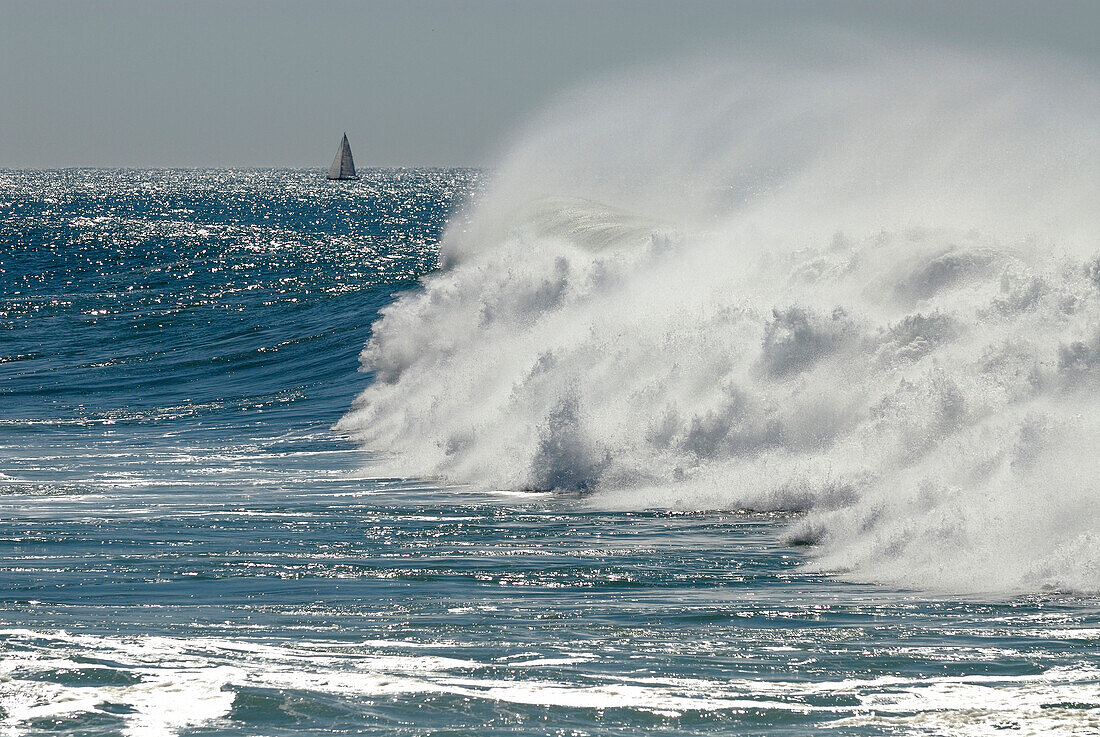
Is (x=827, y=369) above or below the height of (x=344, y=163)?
below

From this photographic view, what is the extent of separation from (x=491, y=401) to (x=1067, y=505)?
9903 mm

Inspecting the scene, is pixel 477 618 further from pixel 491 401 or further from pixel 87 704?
pixel 491 401

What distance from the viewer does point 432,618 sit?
30.2 ft

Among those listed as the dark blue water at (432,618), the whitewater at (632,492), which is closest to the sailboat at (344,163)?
the whitewater at (632,492)

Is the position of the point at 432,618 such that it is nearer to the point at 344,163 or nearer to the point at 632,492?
the point at 632,492

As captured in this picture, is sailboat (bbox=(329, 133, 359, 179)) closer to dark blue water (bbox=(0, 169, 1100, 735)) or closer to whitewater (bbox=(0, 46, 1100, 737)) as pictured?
whitewater (bbox=(0, 46, 1100, 737))

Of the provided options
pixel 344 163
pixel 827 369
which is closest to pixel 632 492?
pixel 827 369

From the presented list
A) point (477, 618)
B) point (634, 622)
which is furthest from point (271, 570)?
point (634, 622)

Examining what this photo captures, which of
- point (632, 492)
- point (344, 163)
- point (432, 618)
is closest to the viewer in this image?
point (432, 618)

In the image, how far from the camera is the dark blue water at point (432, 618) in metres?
7.11

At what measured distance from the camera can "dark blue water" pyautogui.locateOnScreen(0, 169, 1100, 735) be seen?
711cm

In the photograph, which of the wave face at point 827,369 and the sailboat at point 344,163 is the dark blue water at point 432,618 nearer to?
the wave face at point 827,369

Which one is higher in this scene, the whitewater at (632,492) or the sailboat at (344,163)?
the sailboat at (344,163)

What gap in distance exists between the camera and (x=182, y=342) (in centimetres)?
3188
